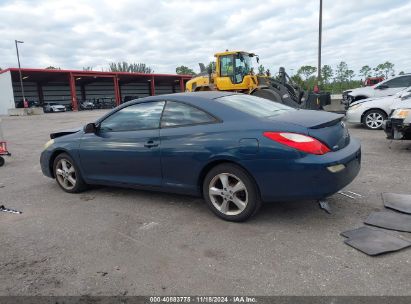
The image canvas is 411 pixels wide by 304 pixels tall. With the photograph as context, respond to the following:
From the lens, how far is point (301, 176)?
11.9ft

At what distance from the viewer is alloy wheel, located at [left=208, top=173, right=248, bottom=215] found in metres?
3.97

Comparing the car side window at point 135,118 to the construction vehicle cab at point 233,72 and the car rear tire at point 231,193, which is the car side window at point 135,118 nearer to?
the car rear tire at point 231,193

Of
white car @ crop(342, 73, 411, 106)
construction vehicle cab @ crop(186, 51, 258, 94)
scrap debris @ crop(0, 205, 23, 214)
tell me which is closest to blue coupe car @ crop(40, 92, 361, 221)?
scrap debris @ crop(0, 205, 23, 214)

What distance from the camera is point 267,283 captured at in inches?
112

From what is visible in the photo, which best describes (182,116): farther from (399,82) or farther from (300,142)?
(399,82)

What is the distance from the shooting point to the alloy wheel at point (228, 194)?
3.97 metres

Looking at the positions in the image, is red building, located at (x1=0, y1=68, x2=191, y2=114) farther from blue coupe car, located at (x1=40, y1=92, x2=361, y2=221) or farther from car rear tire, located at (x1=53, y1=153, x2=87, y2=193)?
blue coupe car, located at (x1=40, y1=92, x2=361, y2=221)

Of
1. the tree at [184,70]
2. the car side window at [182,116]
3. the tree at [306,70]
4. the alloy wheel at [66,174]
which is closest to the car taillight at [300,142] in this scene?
the car side window at [182,116]

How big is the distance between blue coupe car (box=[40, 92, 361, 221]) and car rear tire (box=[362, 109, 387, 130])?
7.22 meters

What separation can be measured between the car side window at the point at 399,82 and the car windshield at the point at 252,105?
10.3 metres

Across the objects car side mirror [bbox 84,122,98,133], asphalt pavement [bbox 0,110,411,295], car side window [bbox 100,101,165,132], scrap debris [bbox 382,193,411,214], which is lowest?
asphalt pavement [bbox 0,110,411,295]

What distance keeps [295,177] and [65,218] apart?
9.21 ft

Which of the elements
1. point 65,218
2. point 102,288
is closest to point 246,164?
point 102,288

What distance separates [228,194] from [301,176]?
833 millimetres
